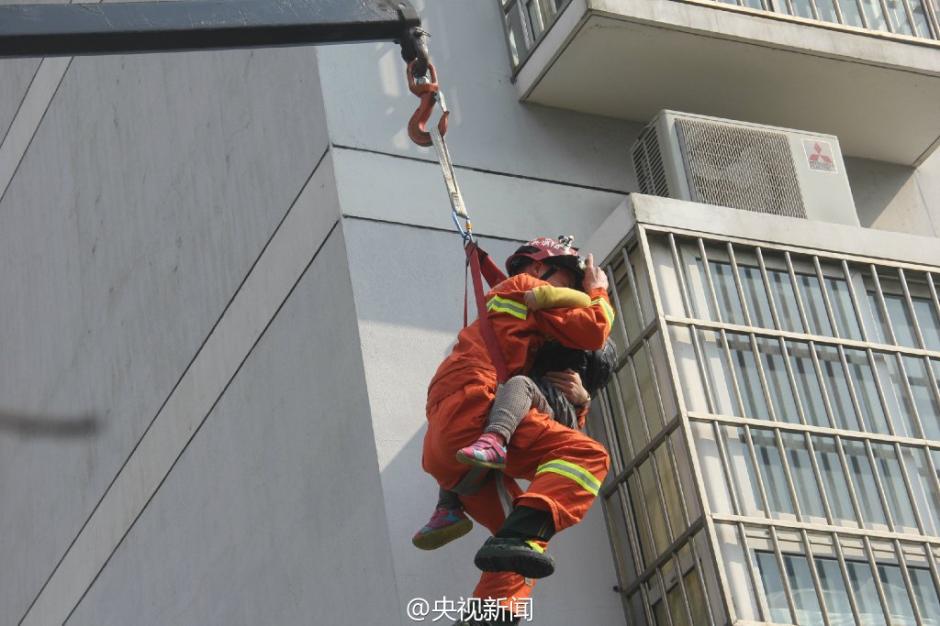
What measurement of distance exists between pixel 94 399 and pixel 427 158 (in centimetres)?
438

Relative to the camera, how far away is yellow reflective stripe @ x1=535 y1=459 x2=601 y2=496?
1077cm

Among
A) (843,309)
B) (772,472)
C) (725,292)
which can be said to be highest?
(725,292)

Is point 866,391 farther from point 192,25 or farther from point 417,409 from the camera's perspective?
point 192,25

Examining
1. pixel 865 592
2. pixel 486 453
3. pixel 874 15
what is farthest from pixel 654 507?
pixel 874 15

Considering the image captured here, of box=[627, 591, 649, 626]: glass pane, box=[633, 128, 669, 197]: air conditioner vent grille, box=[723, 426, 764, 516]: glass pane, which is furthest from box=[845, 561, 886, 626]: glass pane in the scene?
box=[633, 128, 669, 197]: air conditioner vent grille

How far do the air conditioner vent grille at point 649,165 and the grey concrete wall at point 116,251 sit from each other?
227 centimetres

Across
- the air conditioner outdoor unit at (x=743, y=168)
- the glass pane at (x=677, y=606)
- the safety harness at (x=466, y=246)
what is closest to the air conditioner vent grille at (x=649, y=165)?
the air conditioner outdoor unit at (x=743, y=168)

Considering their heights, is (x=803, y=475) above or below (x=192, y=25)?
below

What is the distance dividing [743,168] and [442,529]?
3945mm

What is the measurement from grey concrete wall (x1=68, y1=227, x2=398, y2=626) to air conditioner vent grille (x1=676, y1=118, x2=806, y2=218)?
2.49m

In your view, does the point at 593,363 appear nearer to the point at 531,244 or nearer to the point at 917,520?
the point at 531,244

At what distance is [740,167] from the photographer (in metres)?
13.9

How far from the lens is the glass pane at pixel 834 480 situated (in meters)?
12.1

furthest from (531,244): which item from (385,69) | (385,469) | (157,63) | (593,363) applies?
(157,63)
